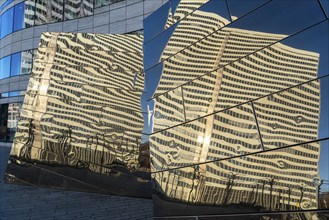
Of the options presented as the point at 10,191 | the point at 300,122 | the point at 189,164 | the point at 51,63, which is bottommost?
the point at 10,191

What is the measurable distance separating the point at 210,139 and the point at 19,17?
2747 centimetres

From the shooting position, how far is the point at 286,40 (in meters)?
5.40

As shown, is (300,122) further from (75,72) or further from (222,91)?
(75,72)

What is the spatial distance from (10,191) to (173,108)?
809 centimetres

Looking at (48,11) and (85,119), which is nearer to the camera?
(85,119)

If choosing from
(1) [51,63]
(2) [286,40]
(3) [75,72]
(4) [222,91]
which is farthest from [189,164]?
(1) [51,63]

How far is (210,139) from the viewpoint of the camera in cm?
627

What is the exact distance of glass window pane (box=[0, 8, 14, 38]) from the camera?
97.6 ft

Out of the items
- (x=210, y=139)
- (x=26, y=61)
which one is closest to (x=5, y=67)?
(x=26, y=61)

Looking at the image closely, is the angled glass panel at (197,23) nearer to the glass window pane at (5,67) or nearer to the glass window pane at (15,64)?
the glass window pane at (15,64)

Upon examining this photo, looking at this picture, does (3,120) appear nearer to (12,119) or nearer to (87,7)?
(12,119)

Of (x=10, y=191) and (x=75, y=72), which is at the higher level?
(x=75, y=72)

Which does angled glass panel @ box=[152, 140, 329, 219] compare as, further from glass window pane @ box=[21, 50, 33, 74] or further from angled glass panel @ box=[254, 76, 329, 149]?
glass window pane @ box=[21, 50, 33, 74]

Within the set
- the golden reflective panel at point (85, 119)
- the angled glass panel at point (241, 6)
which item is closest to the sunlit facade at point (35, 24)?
the golden reflective panel at point (85, 119)
